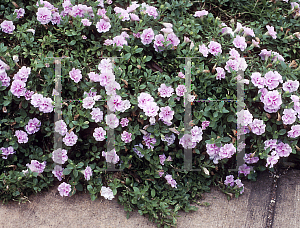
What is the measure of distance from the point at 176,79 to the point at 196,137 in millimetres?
538

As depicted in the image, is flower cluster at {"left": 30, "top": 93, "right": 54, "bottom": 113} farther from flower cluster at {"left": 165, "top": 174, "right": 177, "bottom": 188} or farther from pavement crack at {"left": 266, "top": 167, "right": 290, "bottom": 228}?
pavement crack at {"left": 266, "top": 167, "right": 290, "bottom": 228}

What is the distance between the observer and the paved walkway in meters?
2.36

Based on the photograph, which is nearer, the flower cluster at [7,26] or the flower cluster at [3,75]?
the flower cluster at [3,75]

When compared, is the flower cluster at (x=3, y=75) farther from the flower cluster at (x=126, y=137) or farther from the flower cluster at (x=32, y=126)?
the flower cluster at (x=126, y=137)

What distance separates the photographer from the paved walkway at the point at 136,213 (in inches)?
93.0

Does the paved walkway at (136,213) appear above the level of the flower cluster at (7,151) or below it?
below

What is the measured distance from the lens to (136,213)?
2.45m

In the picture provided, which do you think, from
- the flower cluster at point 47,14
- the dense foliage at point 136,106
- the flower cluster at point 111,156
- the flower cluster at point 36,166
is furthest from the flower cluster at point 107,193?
the flower cluster at point 47,14

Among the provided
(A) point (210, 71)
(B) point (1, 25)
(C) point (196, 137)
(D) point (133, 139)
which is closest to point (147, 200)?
(D) point (133, 139)

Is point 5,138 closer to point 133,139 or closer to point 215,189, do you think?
point 133,139

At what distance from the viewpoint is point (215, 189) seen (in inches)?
106

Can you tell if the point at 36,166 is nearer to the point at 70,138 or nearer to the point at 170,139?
the point at 70,138

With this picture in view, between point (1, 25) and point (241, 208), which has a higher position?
point (1, 25)

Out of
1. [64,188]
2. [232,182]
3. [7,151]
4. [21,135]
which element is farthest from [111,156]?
[232,182]
